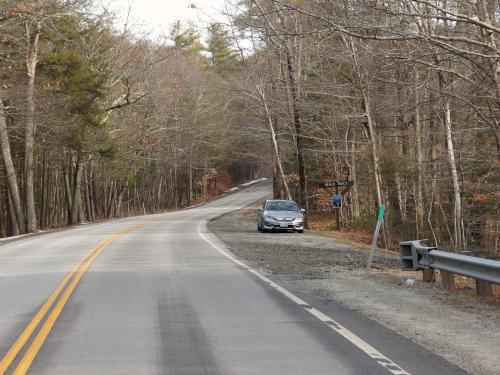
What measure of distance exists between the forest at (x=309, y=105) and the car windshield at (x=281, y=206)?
2.45 meters

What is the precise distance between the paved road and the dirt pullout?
39cm

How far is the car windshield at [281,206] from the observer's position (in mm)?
29603

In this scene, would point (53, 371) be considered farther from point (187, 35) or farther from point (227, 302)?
point (187, 35)

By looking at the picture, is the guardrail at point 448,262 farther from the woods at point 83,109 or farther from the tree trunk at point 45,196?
the tree trunk at point 45,196

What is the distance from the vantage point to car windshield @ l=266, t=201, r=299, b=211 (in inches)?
1165

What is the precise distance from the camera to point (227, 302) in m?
10.2

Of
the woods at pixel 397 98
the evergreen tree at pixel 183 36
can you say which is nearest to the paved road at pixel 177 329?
the woods at pixel 397 98

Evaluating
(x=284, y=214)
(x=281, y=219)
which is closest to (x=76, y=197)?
(x=284, y=214)

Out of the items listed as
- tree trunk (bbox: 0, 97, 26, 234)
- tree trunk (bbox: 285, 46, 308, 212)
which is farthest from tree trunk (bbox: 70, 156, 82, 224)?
tree trunk (bbox: 285, 46, 308, 212)

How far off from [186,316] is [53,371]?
10.0ft

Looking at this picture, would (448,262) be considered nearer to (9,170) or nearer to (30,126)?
(9,170)

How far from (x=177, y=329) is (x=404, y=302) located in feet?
12.9

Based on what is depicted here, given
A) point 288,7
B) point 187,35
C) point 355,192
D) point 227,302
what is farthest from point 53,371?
point 187,35

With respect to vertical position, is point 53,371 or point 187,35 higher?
point 187,35
